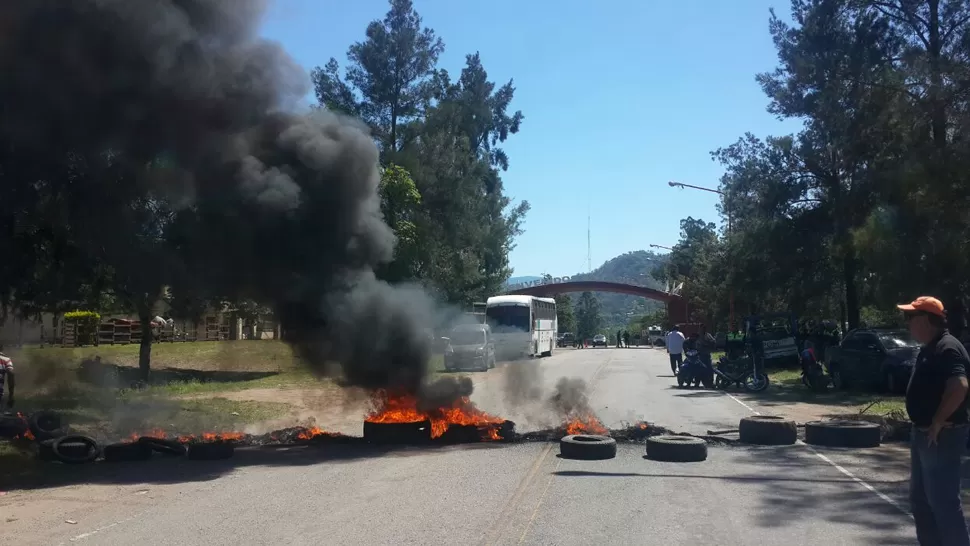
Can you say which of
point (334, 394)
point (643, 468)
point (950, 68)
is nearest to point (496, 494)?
point (643, 468)

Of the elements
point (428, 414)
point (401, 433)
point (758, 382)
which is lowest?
point (401, 433)

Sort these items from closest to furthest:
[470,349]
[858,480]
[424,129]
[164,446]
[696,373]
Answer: [858,480] → [164,446] → [696,373] → [470,349] → [424,129]

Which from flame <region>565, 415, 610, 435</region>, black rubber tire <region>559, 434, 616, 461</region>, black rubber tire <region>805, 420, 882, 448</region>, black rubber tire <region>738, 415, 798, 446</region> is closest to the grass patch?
flame <region>565, 415, 610, 435</region>

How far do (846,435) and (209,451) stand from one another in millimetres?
8798

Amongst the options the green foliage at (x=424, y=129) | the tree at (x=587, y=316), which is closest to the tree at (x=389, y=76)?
the green foliage at (x=424, y=129)

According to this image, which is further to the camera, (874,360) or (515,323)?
(515,323)

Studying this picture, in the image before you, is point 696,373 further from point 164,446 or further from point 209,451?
point 164,446

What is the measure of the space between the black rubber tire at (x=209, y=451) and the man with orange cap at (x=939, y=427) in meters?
8.32

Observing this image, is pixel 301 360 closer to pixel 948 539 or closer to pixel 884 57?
pixel 948 539

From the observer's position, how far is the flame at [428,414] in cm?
1237

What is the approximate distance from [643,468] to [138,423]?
9332 millimetres

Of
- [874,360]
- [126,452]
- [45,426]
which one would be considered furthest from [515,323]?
[126,452]

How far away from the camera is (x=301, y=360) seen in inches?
A: 511

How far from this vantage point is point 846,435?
37.9 ft
